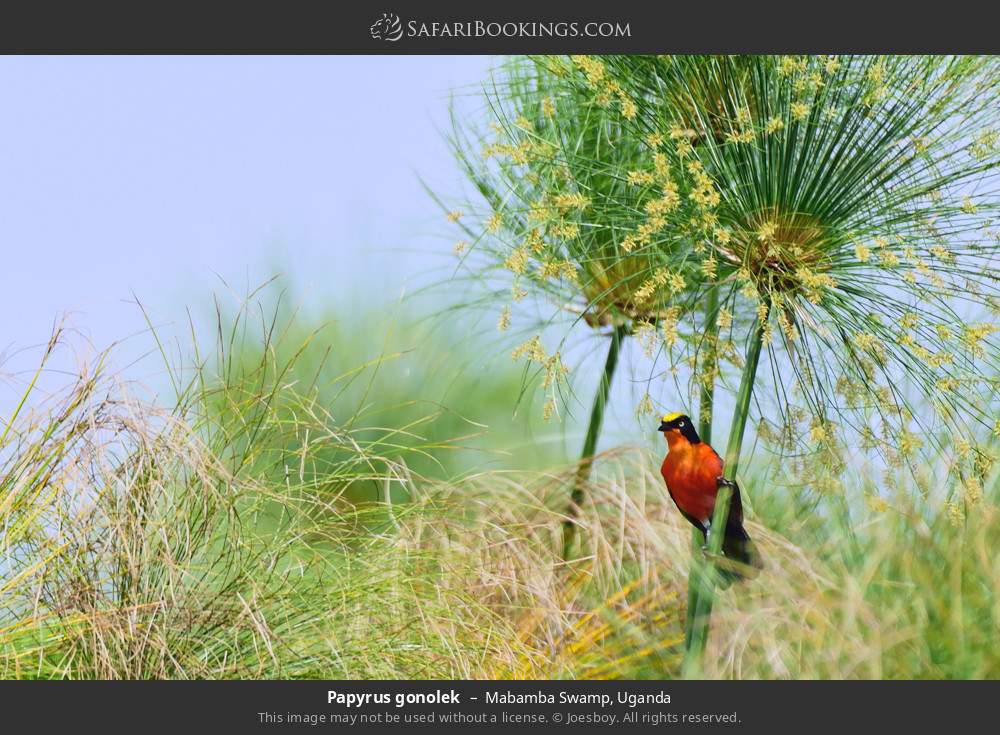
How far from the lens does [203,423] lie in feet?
9.61

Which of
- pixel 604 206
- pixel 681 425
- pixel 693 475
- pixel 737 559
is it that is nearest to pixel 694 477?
pixel 693 475

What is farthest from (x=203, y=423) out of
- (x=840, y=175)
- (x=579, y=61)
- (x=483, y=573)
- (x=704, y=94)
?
(x=840, y=175)

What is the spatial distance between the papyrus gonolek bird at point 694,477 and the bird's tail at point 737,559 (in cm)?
1

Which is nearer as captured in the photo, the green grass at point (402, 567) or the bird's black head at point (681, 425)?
the green grass at point (402, 567)

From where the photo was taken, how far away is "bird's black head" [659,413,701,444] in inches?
117

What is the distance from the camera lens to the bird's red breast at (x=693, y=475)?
2961 mm

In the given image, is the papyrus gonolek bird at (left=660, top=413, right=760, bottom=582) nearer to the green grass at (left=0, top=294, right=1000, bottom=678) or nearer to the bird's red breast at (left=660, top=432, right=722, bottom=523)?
the bird's red breast at (left=660, top=432, right=722, bottom=523)

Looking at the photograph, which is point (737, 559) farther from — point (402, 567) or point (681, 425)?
point (402, 567)

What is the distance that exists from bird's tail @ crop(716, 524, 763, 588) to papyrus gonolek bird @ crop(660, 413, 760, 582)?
0.01 m

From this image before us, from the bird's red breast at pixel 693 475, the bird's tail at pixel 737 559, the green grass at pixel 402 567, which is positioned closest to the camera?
the green grass at pixel 402 567

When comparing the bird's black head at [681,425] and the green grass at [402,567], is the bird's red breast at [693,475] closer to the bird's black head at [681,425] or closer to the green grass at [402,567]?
the bird's black head at [681,425]

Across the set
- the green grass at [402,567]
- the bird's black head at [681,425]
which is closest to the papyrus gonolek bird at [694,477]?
the bird's black head at [681,425]

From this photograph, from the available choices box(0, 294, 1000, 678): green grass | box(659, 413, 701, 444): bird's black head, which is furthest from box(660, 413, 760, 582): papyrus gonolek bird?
box(0, 294, 1000, 678): green grass
